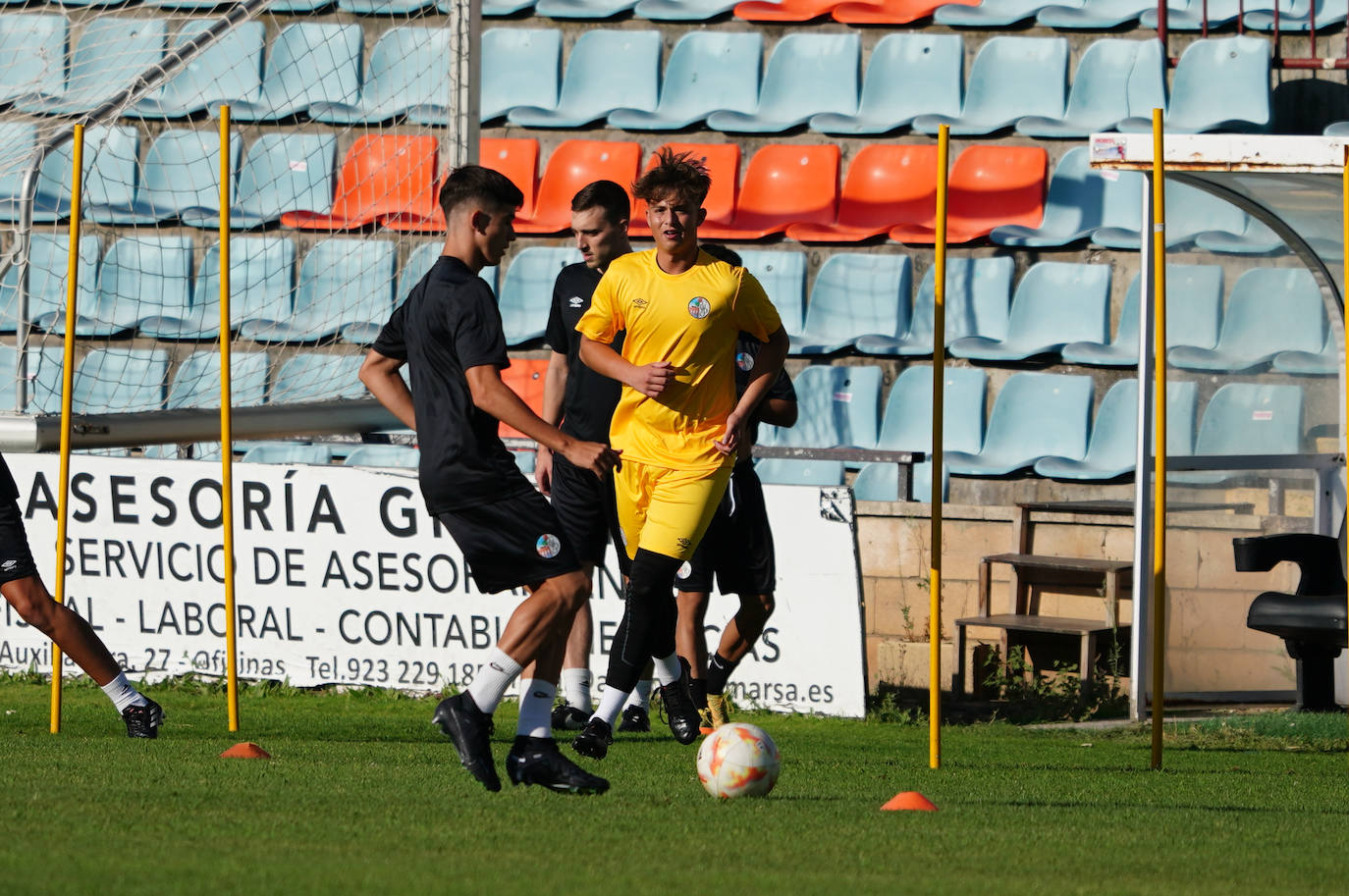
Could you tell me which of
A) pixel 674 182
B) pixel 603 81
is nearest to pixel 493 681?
pixel 674 182

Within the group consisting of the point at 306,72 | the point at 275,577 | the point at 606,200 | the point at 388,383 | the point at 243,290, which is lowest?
the point at 275,577

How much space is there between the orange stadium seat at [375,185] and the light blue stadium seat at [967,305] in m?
3.36

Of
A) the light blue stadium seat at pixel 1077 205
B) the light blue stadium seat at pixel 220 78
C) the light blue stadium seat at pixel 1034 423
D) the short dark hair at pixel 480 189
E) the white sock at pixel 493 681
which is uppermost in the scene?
the light blue stadium seat at pixel 220 78

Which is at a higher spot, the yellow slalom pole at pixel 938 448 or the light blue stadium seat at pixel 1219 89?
the light blue stadium seat at pixel 1219 89

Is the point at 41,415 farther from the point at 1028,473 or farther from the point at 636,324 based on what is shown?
the point at 1028,473

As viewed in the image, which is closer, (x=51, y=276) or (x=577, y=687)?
(x=577, y=687)

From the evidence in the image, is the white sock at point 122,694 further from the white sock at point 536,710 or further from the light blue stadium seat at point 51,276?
the light blue stadium seat at point 51,276

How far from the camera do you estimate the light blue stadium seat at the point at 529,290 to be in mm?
12984

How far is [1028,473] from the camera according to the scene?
37.3ft

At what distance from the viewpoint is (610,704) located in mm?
5789

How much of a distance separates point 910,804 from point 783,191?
8753 millimetres

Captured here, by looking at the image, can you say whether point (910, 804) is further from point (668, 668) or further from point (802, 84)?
point (802, 84)

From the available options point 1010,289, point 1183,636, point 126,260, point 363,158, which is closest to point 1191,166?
point 1183,636

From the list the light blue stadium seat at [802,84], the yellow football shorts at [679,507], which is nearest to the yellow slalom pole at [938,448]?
the yellow football shorts at [679,507]
